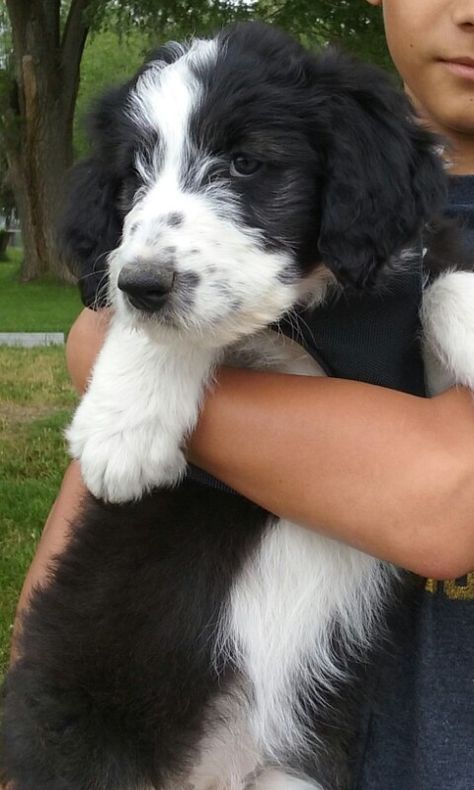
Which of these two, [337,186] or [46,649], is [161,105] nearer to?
[337,186]

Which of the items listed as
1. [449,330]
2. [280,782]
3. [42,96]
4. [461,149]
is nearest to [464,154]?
[461,149]

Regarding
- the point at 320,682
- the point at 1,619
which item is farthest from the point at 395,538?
the point at 1,619

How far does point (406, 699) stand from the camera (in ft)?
6.67

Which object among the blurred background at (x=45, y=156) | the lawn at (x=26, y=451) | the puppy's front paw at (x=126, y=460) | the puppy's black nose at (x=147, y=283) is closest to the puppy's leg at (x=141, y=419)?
the puppy's front paw at (x=126, y=460)

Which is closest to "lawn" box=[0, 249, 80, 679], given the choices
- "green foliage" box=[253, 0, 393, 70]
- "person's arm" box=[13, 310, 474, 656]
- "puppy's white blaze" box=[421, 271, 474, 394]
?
"person's arm" box=[13, 310, 474, 656]

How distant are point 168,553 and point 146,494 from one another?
13 centimetres

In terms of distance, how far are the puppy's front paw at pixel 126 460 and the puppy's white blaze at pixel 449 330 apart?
574mm

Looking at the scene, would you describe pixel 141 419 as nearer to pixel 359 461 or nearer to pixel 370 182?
pixel 359 461

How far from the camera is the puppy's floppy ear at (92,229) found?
6.83ft

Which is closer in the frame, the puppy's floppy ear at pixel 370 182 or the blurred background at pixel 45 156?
the puppy's floppy ear at pixel 370 182

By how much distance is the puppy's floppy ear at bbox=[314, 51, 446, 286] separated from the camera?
1819 mm

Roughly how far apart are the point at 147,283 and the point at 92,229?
1.54 ft

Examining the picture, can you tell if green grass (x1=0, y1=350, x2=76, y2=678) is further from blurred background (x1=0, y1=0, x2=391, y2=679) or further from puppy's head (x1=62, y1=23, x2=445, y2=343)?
puppy's head (x1=62, y1=23, x2=445, y2=343)

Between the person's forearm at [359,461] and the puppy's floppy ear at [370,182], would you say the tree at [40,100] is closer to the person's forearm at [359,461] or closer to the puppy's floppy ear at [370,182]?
the puppy's floppy ear at [370,182]
